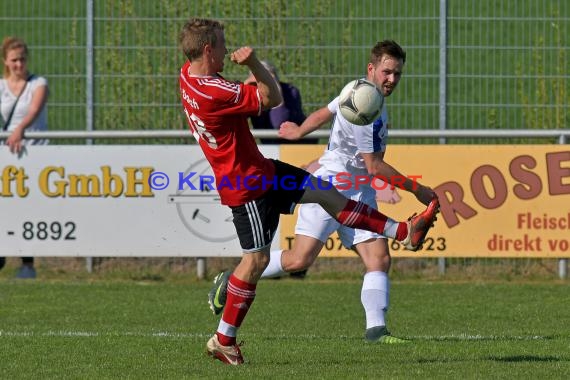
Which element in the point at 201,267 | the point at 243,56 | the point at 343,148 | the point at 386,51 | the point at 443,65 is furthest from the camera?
the point at 443,65

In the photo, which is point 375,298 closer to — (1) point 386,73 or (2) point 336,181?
(2) point 336,181

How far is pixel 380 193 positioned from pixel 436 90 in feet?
5.40

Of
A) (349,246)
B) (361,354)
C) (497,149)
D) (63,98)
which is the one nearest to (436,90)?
(497,149)

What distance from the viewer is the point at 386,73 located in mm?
9602

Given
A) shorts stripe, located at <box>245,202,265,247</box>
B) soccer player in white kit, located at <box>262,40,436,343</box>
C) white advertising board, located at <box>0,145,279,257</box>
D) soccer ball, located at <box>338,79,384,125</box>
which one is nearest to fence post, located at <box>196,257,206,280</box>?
white advertising board, located at <box>0,145,279,257</box>

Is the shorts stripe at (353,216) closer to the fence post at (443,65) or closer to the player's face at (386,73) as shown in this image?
the player's face at (386,73)

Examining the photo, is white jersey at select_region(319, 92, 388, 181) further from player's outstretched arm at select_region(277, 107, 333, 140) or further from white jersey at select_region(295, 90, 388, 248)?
player's outstretched arm at select_region(277, 107, 333, 140)

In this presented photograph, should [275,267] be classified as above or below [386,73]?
below

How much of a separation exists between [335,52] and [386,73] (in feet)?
18.5

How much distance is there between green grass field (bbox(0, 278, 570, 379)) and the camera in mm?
8375

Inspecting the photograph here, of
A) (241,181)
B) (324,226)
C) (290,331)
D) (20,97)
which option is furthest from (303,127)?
(20,97)

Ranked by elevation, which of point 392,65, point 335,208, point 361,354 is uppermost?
point 392,65

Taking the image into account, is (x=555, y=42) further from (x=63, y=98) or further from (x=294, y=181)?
(x=294, y=181)

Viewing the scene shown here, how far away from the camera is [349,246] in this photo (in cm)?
999
